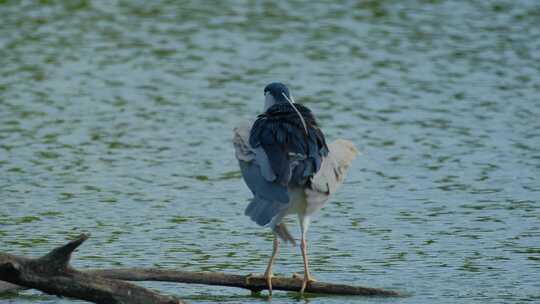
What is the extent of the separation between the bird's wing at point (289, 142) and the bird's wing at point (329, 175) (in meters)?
0.06

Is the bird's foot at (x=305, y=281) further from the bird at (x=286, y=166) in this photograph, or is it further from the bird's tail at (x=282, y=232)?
the bird's tail at (x=282, y=232)

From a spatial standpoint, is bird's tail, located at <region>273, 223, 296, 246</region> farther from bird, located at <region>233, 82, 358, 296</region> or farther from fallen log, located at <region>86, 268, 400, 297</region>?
fallen log, located at <region>86, 268, 400, 297</region>

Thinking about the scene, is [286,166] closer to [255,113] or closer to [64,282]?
[64,282]

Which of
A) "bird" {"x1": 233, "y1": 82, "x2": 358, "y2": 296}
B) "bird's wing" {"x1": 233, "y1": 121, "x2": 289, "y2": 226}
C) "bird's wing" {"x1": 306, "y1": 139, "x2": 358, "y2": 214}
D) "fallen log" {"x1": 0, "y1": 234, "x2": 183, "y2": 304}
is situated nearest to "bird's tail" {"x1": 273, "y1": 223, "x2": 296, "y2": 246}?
"bird" {"x1": 233, "y1": 82, "x2": 358, "y2": 296}

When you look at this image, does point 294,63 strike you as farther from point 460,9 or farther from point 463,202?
point 463,202

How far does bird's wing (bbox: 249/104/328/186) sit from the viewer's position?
755 cm

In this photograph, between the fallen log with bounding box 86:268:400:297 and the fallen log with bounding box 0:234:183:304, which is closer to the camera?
the fallen log with bounding box 0:234:183:304

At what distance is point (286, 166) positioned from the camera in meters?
7.51

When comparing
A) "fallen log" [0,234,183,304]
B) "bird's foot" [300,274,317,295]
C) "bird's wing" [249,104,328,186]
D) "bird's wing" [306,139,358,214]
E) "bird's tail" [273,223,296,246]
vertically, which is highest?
"bird's wing" [249,104,328,186]

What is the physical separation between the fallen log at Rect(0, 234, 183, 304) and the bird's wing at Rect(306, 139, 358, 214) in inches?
52.3

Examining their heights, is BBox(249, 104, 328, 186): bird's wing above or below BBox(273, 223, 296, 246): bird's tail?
above

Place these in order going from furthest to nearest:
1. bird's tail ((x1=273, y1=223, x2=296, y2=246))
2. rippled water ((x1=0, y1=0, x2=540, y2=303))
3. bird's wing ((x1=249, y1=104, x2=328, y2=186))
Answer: rippled water ((x1=0, y1=0, x2=540, y2=303)), bird's tail ((x1=273, y1=223, x2=296, y2=246)), bird's wing ((x1=249, y1=104, x2=328, y2=186))

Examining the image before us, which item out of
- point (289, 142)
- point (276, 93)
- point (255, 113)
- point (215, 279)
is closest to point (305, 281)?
point (215, 279)

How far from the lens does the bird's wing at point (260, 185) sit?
7.36m
